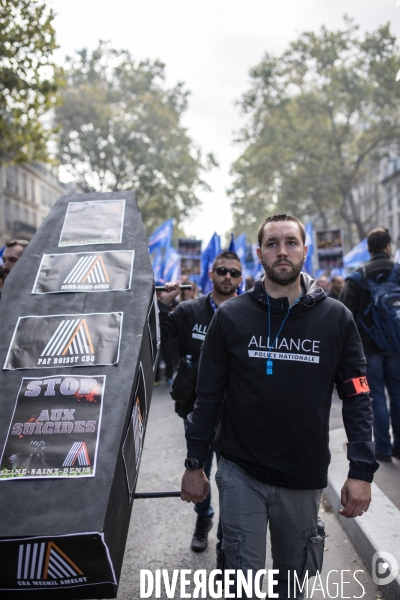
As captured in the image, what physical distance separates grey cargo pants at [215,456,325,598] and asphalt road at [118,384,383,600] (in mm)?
1047

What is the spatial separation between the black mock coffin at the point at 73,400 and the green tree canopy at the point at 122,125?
25.8m

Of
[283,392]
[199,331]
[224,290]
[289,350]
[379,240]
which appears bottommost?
[283,392]

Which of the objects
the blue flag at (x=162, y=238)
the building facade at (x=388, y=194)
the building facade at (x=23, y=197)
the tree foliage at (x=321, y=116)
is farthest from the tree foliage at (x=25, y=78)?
the building facade at (x=388, y=194)

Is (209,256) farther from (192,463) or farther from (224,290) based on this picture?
(192,463)

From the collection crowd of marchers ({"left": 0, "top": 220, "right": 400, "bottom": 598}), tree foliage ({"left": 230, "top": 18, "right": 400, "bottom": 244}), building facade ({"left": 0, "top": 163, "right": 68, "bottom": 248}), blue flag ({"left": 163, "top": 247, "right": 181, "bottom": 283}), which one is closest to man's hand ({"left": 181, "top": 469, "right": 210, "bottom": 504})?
crowd of marchers ({"left": 0, "top": 220, "right": 400, "bottom": 598})

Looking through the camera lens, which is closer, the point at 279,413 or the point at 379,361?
the point at 279,413

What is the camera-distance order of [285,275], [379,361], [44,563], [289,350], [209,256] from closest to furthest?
[44,563]
[289,350]
[285,275]
[379,361]
[209,256]

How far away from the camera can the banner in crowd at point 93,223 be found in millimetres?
3678

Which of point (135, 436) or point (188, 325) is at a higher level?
point (188, 325)

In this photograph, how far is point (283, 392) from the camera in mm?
2484

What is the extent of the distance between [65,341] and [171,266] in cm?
893

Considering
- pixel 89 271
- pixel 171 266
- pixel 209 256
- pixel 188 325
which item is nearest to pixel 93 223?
pixel 89 271

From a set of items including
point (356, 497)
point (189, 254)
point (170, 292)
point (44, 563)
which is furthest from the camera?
point (189, 254)

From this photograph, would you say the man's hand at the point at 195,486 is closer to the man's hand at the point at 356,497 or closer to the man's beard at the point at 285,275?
the man's hand at the point at 356,497
